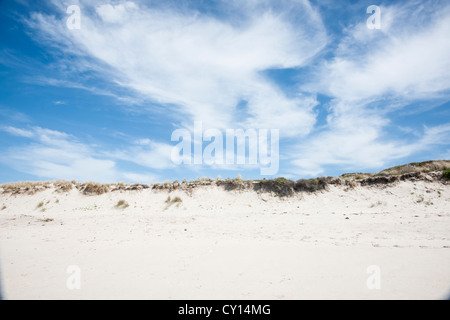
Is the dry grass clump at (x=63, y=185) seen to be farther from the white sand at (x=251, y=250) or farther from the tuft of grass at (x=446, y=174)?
the tuft of grass at (x=446, y=174)

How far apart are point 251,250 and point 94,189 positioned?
703 inches

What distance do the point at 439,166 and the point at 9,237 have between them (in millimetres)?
27636

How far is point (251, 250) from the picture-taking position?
7695mm

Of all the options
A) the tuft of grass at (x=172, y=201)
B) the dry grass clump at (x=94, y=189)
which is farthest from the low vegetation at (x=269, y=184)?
the tuft of grass at (x=172, y=201)

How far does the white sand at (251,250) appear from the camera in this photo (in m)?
4.82

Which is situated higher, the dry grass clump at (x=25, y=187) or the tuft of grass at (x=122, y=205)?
the dry grass clump at (x=25, y=187)

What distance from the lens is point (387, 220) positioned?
12.6 m

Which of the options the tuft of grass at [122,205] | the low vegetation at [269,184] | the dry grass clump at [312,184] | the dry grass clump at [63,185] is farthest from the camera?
the dry grass clump at [63,185]

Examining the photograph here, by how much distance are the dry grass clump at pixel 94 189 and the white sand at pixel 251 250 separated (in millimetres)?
3404

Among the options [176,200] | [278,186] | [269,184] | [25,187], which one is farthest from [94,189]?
[278,186]

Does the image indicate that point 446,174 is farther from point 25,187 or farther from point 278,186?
point 25,187
